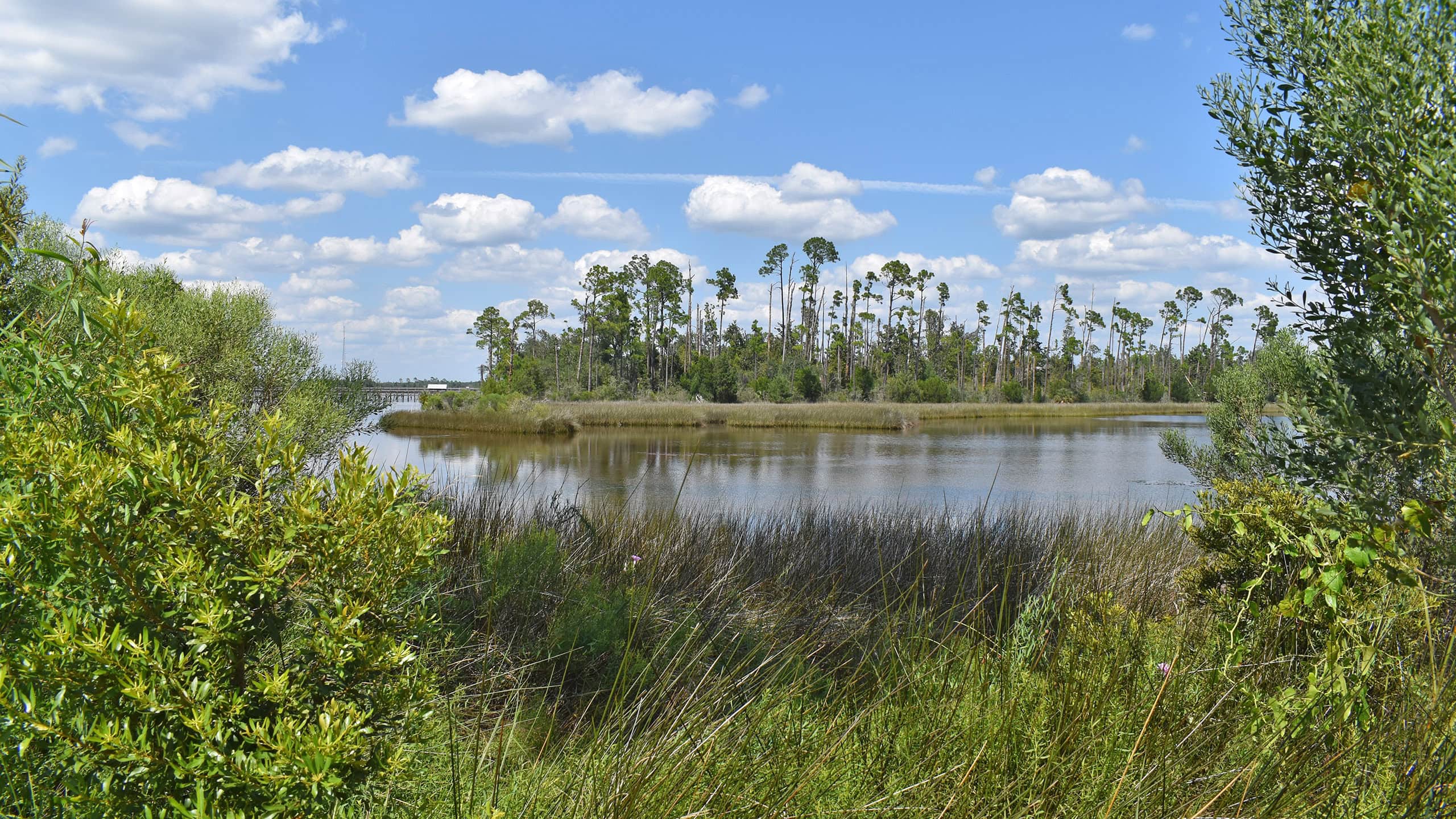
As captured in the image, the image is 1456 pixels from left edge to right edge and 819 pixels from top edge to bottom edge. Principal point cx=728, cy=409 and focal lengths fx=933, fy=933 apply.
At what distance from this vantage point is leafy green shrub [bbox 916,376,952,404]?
54812mm

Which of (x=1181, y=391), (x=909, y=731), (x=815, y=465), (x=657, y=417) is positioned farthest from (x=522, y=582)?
(x=1181, y=391)

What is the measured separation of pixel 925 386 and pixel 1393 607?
53.7 metres

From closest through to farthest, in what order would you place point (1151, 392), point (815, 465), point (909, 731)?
1. point (909, 731)
2. point (815, 465)
3. point (1151, 392)

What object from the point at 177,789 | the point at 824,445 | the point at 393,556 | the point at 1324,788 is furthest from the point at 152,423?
the point at 824,445

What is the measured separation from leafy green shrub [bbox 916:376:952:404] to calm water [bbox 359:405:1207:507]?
51.6 feet

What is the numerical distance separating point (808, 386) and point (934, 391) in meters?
8.95

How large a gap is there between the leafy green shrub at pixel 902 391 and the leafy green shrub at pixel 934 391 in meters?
0.20

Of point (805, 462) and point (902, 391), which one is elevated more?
point (902, 391)

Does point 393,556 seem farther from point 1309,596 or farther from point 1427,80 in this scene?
point 1427,80

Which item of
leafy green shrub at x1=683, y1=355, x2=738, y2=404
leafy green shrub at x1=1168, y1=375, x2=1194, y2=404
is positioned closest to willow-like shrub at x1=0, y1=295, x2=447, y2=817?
leafy green shrub at x1=683, y1=355, x2=738, y2=404

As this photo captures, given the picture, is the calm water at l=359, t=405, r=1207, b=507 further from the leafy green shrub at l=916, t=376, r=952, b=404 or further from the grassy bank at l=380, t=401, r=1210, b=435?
the leafy green shrub at l=916, t=376, r=952, b=404

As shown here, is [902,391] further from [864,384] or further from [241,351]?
[241,351]

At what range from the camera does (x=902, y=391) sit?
5381cm

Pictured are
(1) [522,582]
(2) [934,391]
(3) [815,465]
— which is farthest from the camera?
(2) [934,391]
